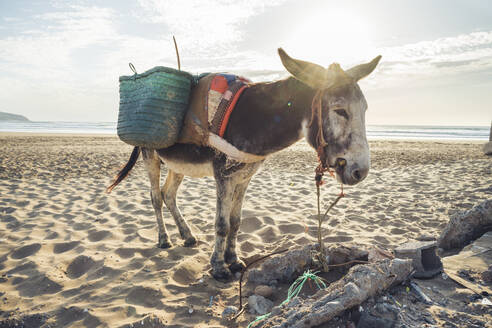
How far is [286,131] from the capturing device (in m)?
2.46

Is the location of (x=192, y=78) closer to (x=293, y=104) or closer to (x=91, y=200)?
(x=293, y=104)

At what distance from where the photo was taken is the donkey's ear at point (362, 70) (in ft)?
6.97

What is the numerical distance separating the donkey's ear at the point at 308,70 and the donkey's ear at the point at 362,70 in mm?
182

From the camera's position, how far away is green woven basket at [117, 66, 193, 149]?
2850 mm

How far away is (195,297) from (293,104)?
199 centimetres

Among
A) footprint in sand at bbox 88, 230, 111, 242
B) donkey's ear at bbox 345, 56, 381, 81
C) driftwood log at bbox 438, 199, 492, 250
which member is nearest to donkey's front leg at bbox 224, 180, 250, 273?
donkey's ear at bbox 345, 56, 381, 81

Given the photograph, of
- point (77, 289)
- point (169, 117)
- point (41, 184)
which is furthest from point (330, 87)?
point (41, 184)

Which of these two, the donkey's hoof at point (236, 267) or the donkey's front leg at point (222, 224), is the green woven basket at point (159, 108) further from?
the donkey's hoof at point (236, 267)

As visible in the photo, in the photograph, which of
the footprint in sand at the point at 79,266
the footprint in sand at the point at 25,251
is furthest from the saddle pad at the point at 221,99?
the footprint in sand at the point at 25,251

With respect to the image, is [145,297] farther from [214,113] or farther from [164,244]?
[214,113]

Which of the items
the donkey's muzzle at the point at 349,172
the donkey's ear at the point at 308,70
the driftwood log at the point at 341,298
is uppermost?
the donkey's ear at the point at 308,70

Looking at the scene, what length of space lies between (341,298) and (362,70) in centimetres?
166

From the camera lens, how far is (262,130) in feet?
8.27

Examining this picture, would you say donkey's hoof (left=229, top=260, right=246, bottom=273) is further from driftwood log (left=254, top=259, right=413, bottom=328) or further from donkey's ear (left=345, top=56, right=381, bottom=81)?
donkey's ear (left=345, top=56, right=381, bottom=81)
